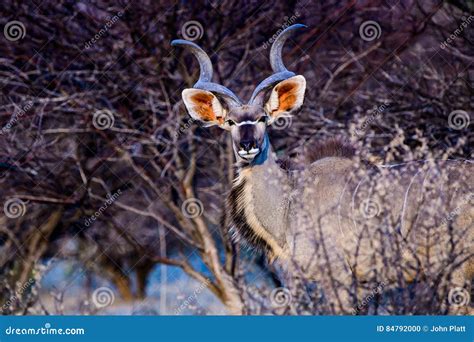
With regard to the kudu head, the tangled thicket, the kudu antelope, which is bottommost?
the kudu antelope

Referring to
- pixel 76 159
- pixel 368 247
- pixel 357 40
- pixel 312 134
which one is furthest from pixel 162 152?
pixel 368 247

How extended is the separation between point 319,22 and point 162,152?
5.08ft

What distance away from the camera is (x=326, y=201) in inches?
219

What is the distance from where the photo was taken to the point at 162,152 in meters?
7.93

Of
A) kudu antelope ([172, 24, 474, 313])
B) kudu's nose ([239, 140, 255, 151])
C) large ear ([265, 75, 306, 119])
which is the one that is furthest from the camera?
large ear ([265, 75, 306, 119])

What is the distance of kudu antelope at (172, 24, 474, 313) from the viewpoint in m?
5.16

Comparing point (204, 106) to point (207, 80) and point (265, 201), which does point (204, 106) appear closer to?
point (207, 80)

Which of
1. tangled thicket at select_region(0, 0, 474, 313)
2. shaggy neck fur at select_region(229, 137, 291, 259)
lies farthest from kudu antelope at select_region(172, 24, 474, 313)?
tangled thicket at select_region(0, 0, 474, 313)

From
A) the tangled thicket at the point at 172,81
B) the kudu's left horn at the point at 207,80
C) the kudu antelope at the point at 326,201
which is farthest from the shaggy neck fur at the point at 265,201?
the tangled thicket at the point at 172,81

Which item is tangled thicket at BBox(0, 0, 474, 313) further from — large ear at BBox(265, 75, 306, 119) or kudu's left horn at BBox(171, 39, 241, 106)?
kudu's left horn at BBox(171, 39, 241, 106)

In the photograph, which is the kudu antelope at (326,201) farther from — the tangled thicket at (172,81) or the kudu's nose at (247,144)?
the tangled thicket at (172,81)

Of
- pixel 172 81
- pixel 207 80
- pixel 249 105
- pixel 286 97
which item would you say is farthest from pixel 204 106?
pixel 172 81

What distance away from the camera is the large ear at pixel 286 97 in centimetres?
571

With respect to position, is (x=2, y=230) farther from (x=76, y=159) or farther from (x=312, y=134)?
(x=312, y=134)
